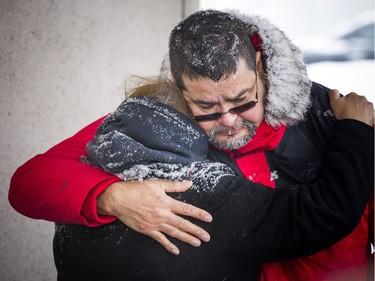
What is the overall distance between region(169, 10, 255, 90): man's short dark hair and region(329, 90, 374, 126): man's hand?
1.02ft

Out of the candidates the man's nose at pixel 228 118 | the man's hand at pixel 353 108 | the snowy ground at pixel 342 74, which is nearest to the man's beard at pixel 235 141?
the man's nose at pixel 228 118

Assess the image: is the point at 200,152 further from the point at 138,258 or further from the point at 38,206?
the point at 38,206

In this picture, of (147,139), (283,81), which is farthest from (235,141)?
(147,139)

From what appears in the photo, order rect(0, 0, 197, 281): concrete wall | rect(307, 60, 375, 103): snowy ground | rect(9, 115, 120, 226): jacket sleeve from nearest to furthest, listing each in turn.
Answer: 1. rect(9, 115, 120, 226): jacket sleeve
2. rect(0, 0, 197, 281): concrete wall
3. rect(307, 60, 375, 103): snowy ground

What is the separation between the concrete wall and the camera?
90.9 inches

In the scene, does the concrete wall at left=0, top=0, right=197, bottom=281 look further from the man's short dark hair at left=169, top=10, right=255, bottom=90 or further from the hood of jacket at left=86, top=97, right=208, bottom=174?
the hood of jacket at left=86, top=97, right=208, bottom=174

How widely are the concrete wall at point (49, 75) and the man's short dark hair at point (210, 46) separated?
39.8 inches

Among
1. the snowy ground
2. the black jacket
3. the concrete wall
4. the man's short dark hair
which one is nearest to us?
the black jacket

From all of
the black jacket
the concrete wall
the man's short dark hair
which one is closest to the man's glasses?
the man's short dark hair

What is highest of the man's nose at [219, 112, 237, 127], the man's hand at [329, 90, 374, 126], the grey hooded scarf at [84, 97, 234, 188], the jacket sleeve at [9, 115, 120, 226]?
the man's hand at [329, 90, 374, 126]

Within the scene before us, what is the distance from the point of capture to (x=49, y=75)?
239 centimetres

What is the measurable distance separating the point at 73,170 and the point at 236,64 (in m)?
0.63

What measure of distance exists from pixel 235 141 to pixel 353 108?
0.39 m

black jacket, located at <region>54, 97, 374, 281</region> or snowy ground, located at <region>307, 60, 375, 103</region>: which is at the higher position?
snowy ground, located at <region>307, 60, 375, 103</region>
